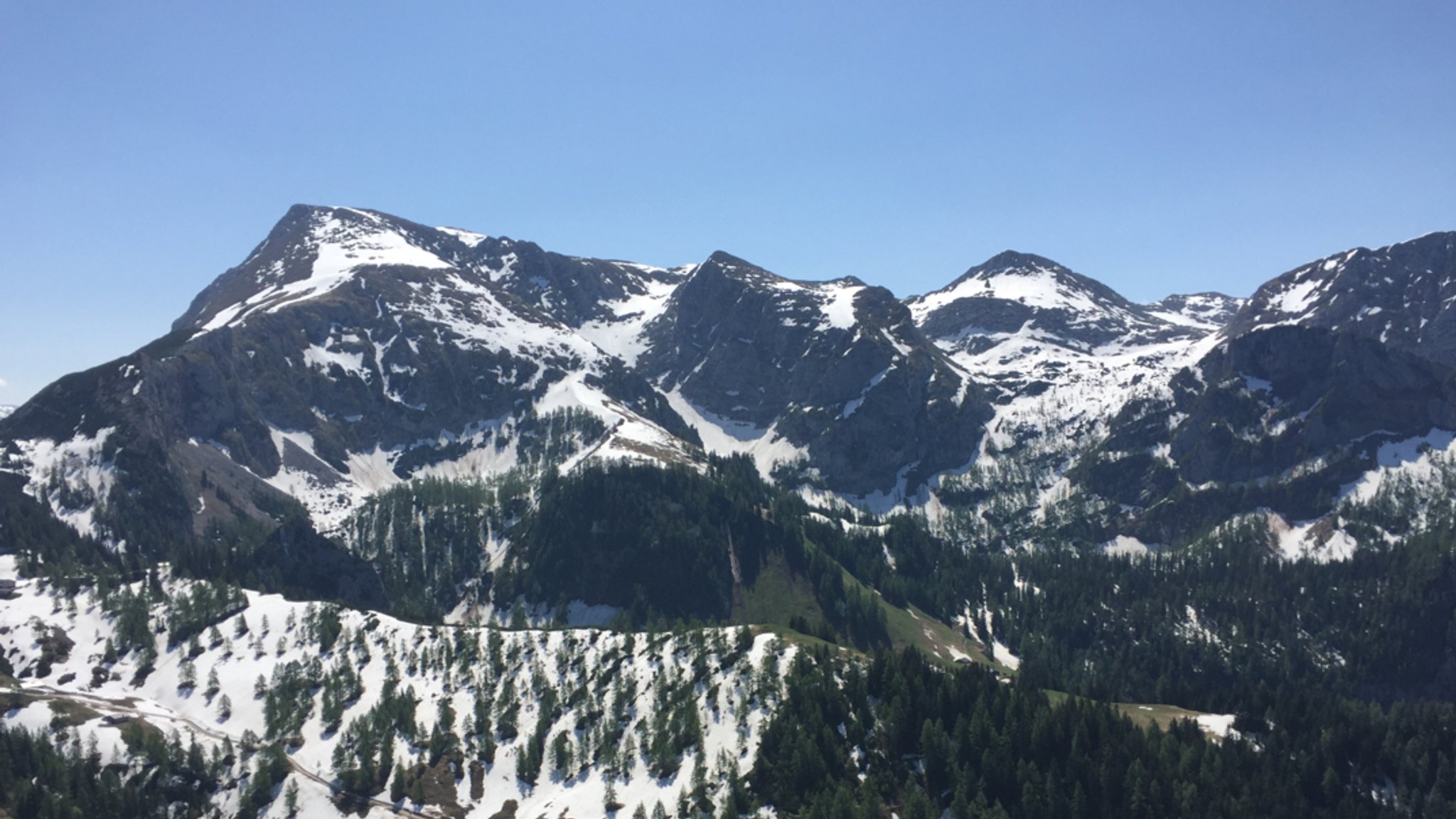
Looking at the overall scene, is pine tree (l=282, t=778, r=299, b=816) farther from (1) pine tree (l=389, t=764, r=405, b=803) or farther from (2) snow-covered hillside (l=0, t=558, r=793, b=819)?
(1) pine tree (l=389, t=764, r=405, b=803)

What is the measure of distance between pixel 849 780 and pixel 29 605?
15875 cm

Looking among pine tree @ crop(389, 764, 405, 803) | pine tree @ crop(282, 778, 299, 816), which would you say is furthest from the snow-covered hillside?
pine tree @ crop(282, 778, 299, 816)

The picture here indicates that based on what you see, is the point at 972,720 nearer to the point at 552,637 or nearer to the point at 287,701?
the point at 552,637

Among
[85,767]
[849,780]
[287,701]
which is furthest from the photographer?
[287,701]

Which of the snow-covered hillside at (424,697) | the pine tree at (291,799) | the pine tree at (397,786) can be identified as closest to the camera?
the pine tree at (291,799)

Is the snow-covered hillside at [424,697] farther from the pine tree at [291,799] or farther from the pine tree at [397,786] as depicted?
the pine tree at [291,799]

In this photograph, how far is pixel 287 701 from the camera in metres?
165

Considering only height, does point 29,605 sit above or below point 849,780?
above

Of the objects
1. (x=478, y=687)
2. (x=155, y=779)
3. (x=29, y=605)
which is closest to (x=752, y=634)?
(x=478, y=687)

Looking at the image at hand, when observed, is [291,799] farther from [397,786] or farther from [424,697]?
[424,697]

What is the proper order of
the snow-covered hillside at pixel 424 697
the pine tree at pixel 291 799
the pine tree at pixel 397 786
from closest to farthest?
1. the pine tree at pixel 291 799
2. the snow-covered hillside at pixel 424 697
3. the pine tree at pixel 397 786

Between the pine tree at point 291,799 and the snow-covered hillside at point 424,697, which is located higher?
the snow-covered hillside at point 424,697

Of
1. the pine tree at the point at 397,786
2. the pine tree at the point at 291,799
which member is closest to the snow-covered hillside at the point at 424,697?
the pine tree at the point at 397,786

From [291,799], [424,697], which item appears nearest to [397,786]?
[291,799]
